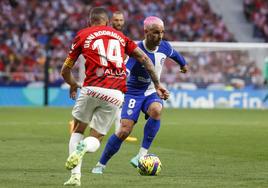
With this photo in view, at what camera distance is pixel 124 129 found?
1142 centimetres

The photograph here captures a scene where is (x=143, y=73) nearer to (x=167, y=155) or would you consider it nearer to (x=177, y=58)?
(x=177, y=58)

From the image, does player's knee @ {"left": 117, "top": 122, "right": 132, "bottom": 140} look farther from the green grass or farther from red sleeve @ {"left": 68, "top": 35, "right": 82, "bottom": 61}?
red sleeve @ {"left": 68, "top": 35, "right": 82, "bottom": 61}

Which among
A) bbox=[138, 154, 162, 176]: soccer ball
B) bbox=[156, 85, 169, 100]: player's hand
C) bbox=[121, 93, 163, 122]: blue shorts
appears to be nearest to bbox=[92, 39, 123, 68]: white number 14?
bbox=[156, 85, 169, 100]: player's hand

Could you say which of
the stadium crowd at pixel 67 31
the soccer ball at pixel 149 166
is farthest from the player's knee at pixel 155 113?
the stadium crowd at pixel 67 31

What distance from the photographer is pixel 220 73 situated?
34375mm

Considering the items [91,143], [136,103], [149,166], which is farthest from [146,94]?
[91,143]

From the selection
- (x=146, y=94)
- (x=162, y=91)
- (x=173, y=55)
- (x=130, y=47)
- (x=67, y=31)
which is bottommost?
(x=67, y=31)

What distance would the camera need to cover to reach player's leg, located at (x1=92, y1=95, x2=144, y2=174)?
36.8ft

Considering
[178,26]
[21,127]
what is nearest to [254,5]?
[178,26]

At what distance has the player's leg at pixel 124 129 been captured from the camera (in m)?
11.2

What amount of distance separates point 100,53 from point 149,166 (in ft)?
6.55

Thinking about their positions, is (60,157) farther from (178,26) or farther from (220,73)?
(178,26)

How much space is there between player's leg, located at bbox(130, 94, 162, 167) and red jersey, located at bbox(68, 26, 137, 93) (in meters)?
2.21

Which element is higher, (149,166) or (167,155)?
(149,166)
